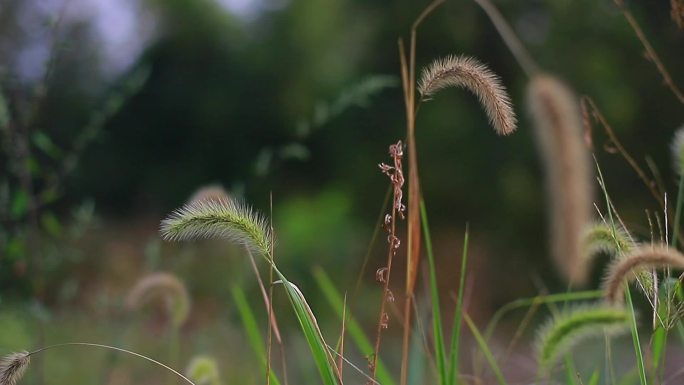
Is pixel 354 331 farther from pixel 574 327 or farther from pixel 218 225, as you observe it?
pixel 218 225

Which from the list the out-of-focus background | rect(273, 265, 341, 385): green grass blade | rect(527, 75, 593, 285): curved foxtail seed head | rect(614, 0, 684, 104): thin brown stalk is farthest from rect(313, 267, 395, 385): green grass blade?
the out-of-focus background

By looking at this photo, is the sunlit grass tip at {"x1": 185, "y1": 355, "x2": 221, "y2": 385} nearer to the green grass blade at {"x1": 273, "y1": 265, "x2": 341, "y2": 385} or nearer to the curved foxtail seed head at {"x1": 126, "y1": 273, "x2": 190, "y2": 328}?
the curved foxtail seed head at {"x1": 126, "y1": 273, "x2": 190, "y2": 328}

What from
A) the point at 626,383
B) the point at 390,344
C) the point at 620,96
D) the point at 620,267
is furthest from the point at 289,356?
the point at 620,267

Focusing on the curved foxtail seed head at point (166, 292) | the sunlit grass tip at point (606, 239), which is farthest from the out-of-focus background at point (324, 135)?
the sunlit grass tip at point (606, 239)

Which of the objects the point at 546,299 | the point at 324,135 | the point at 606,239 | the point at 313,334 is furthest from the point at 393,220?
the point at 324,135

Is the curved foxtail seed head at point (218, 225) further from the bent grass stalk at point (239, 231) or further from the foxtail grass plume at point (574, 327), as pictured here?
the foxtail grass plume at point (574, 327)

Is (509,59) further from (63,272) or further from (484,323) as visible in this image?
(63,272)
